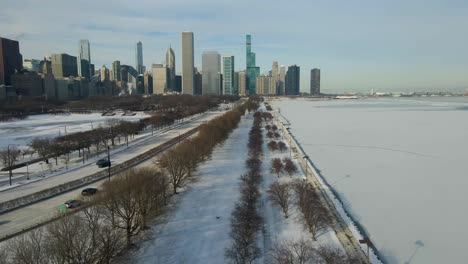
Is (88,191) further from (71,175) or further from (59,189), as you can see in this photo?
(71,175)

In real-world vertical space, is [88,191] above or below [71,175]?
above

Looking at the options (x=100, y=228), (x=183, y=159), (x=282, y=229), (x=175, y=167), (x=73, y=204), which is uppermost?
(x=183, y=159)

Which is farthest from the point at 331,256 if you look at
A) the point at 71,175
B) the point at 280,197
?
the point at 71,175

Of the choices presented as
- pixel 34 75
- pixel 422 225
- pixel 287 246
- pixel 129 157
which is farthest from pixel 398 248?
pixel 34 75

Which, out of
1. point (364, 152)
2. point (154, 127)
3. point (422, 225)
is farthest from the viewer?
point (154, 127)

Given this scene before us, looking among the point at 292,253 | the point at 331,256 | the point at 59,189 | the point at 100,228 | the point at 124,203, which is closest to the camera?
the point at 331,256

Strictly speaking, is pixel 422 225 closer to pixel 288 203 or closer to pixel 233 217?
pixel 288 203

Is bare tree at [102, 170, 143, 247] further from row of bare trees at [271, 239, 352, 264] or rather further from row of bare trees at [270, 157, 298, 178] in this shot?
row of bare trees at [270, 157, 298, 178]
